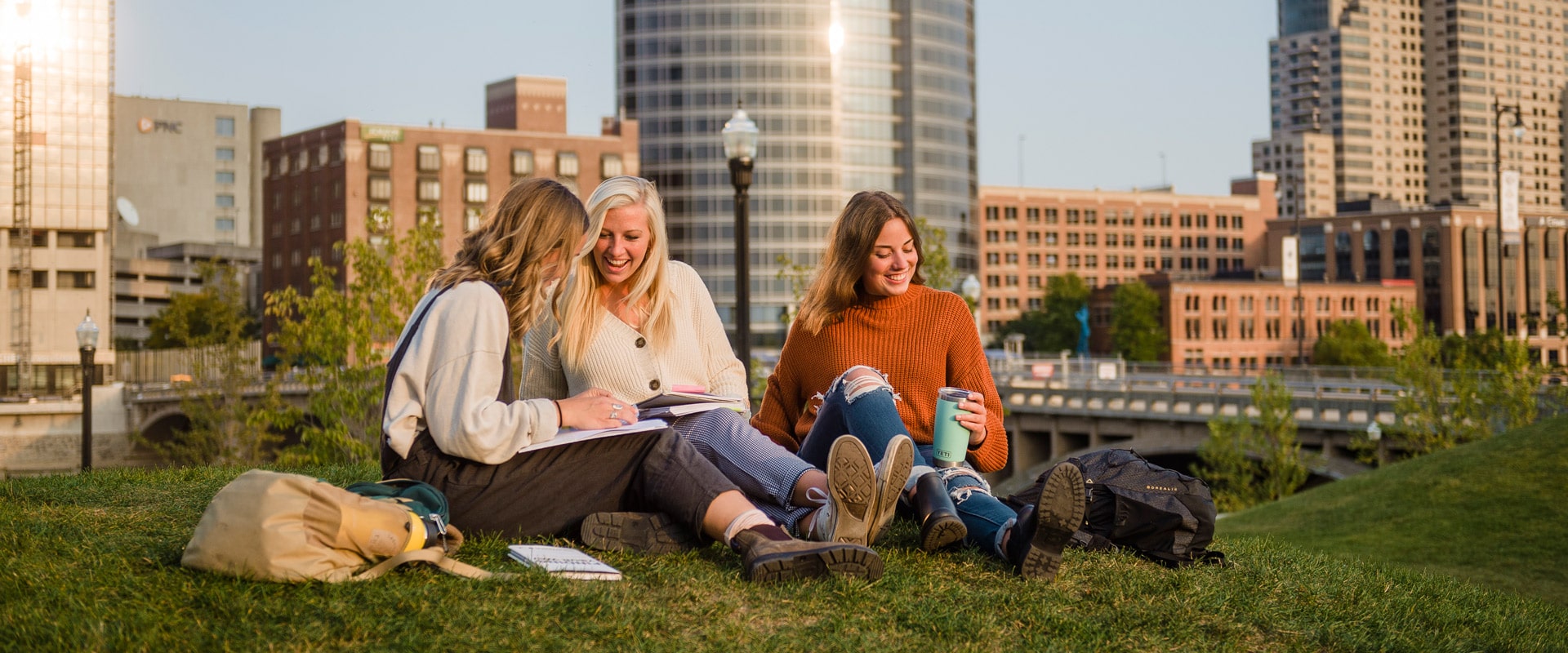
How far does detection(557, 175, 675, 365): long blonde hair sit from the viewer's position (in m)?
5.55

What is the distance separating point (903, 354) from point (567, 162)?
3939 inches

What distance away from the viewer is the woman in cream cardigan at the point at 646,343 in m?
5.33

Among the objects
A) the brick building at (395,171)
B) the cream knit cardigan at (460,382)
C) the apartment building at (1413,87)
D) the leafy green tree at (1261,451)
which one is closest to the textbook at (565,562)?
the cream knit cardigan at (460,382)

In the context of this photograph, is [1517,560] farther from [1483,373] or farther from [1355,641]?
[1483,373]

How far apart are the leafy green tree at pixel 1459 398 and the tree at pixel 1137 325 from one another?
7098cm

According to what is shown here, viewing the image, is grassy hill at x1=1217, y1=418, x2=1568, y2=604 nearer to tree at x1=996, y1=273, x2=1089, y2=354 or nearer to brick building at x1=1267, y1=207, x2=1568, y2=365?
tree at x1=996, y1=273, x2=1089, y2=354

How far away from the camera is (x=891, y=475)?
4.77 metres

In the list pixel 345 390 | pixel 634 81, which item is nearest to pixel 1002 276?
pixel 634 81

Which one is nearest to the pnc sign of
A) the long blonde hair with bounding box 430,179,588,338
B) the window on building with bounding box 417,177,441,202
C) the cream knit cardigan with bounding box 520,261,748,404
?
the window on building with bounding box 417,177,441,202

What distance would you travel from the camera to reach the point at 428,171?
101m

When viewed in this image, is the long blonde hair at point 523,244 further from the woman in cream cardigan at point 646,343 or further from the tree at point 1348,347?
the tree at point 1348,347

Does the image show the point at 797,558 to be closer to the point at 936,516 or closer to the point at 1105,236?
the point at 936,516

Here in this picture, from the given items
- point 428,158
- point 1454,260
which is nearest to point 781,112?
point 428,158

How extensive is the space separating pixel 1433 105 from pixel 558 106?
126677 mm
